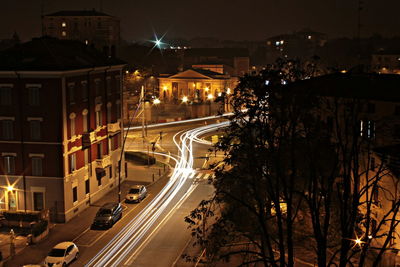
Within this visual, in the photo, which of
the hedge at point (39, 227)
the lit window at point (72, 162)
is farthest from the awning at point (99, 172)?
the hedge at point (39, 227)

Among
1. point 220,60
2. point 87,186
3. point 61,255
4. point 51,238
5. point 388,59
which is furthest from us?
point 220,60

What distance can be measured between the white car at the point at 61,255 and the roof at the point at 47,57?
39.3 ft

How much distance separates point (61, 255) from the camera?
94.2 feet

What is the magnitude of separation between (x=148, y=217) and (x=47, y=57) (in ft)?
42.0

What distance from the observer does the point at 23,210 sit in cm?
3672

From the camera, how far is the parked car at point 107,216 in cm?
3506

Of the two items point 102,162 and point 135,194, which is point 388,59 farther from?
point 102,162

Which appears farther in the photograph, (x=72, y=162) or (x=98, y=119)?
(x=98, y=119)

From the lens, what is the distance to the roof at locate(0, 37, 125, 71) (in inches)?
1404

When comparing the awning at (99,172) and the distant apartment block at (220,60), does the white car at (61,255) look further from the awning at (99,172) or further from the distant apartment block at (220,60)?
the distant apartment block at (220,60)

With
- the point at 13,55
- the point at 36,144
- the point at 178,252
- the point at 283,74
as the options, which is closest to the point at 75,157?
the point at 36,144

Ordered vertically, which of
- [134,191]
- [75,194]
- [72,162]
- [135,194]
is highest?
[72,162]

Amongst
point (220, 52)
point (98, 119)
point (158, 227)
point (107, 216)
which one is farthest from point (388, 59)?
point (107, 216)

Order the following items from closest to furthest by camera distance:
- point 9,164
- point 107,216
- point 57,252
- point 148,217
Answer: point 57,252
point 107,216
point 9,164
point 148,217
